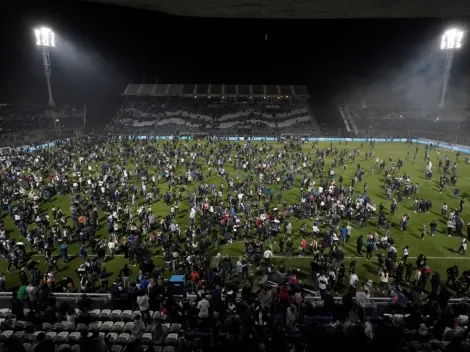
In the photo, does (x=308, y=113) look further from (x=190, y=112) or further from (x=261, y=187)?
(x=261, y=187)

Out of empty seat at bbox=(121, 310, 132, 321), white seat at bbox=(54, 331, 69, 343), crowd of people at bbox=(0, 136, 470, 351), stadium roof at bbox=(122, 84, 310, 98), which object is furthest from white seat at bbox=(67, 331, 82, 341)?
stadium roof at bbox=(122, 84, 310, 98)

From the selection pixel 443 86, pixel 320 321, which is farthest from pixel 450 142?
pixel 320 321

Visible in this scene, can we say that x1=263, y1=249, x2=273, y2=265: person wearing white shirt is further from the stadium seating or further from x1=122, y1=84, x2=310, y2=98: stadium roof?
x1=122, y1=84, x2=310, y2=98: stadium roof

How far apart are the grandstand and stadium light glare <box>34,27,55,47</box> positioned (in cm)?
1657

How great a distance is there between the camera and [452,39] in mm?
64125

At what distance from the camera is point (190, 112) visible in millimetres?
75812

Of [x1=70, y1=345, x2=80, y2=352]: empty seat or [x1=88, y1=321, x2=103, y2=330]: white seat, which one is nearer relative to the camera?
[x1=70, y1=345, x2=80, y2=352]: empty seat

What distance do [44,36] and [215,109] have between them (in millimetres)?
33308

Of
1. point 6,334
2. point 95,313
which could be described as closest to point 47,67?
point 95,313

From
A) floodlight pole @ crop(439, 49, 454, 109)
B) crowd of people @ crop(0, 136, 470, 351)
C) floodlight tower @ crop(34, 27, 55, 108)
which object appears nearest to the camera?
crowd of people @ crop(0, 136, 470, 351)

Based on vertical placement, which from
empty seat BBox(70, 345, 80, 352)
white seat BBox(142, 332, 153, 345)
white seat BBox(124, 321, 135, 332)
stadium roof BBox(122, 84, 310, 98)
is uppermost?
stadium roof BBox(122, 84, 310, 98)

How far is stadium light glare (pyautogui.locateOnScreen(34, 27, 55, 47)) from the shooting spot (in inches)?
2421

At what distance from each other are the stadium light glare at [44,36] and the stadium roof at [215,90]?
16.4 metres

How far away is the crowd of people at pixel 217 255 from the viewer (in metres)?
9.97
